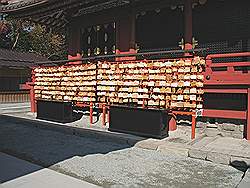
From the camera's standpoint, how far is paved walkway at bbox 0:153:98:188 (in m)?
4.57

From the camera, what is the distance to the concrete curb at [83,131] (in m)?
7.68

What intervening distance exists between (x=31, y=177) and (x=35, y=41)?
1218 inches

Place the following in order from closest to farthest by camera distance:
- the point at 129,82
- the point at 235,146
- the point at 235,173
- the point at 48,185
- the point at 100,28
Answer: the point at 48,185
the point at 235,173
the point at 235,146
the point at 129,82
the point at 100,28

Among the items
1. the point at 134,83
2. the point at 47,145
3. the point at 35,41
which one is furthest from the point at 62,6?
the point at 35,41

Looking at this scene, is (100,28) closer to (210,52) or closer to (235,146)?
(210,52)

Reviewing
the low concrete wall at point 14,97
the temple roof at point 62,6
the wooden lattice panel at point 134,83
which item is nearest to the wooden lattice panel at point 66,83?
the wooden lattice panel at point 134,83

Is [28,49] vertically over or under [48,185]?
over

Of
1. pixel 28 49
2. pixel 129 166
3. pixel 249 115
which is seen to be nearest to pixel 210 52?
pixel 249 115

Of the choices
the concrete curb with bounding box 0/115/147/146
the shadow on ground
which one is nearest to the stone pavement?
the concrete curb with bounding box 0/115/147/146

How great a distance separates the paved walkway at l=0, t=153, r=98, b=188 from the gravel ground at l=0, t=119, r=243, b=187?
9.5 inches

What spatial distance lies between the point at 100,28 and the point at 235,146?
7.40 m

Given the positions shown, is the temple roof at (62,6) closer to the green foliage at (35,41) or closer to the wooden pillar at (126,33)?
the wooden pillar at (126,33)

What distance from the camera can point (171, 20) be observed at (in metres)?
9.65

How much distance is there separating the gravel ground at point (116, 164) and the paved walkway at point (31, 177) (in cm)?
24
